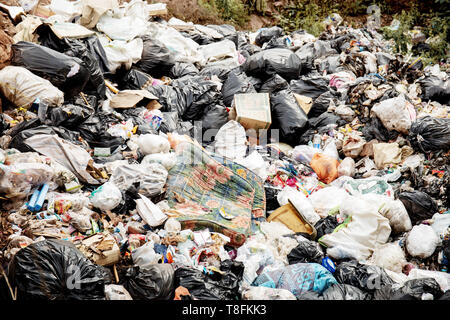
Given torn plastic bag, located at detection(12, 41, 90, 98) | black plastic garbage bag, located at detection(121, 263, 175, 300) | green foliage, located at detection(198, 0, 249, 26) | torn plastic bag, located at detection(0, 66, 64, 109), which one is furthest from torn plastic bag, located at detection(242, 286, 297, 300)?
green foliage, located at detection(198, 0, 249, 26)

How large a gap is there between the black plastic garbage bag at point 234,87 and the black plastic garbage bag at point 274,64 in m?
0.22

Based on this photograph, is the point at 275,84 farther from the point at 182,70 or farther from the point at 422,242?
the point at 422,242

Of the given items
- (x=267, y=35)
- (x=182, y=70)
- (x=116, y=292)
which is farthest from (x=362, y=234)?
(x=267, y=35)

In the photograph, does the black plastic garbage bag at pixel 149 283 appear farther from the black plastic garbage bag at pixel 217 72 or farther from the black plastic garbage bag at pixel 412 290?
the black plastic garbage bag at pixel 217 72

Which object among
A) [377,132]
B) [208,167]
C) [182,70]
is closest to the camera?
[208,167]

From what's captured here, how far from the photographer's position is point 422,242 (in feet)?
9.72

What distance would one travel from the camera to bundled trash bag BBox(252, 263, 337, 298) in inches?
103

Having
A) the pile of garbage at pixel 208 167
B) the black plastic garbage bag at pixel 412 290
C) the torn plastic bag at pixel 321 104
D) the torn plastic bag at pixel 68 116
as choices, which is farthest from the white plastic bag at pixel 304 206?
the torn plastic bag at pixel 68 116

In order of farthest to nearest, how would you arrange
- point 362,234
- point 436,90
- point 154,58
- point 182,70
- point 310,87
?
1. point 182,70
2. point 310,87
3. point 154,58
4. point 436,90
5. point 362,234

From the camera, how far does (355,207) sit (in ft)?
10.5

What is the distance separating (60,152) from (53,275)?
4.15 ft

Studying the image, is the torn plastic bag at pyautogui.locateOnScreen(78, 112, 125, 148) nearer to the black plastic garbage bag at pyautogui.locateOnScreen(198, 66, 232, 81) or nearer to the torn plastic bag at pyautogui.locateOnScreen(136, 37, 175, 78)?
the torn plastic bag at pyautogui.locateOnScreen(136, 37, 175, 78)
